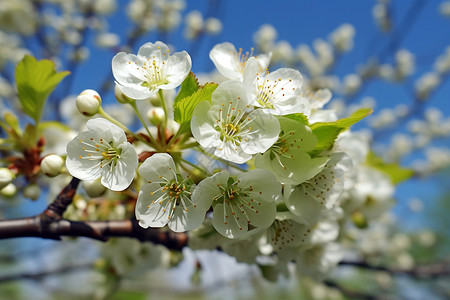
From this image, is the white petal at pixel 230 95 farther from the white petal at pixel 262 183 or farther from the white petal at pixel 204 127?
the white petal at pixel 262 183

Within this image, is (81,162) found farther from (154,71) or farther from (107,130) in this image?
(154,71)

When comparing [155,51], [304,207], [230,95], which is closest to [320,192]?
[304,207]

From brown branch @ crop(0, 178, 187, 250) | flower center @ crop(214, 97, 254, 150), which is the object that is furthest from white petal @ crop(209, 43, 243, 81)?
brown branch @ crop(0, 178, 187, 250)

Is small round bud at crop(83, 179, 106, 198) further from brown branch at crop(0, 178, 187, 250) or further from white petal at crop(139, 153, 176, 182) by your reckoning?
white petal at crop(139, 153, 176, 182)

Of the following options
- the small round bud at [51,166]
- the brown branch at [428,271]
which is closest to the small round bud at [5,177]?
the small round bud at [51,166]

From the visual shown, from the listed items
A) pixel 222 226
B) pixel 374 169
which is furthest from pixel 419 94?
pixel 222 226

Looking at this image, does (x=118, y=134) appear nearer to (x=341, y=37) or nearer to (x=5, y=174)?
(x=5, y=174)
